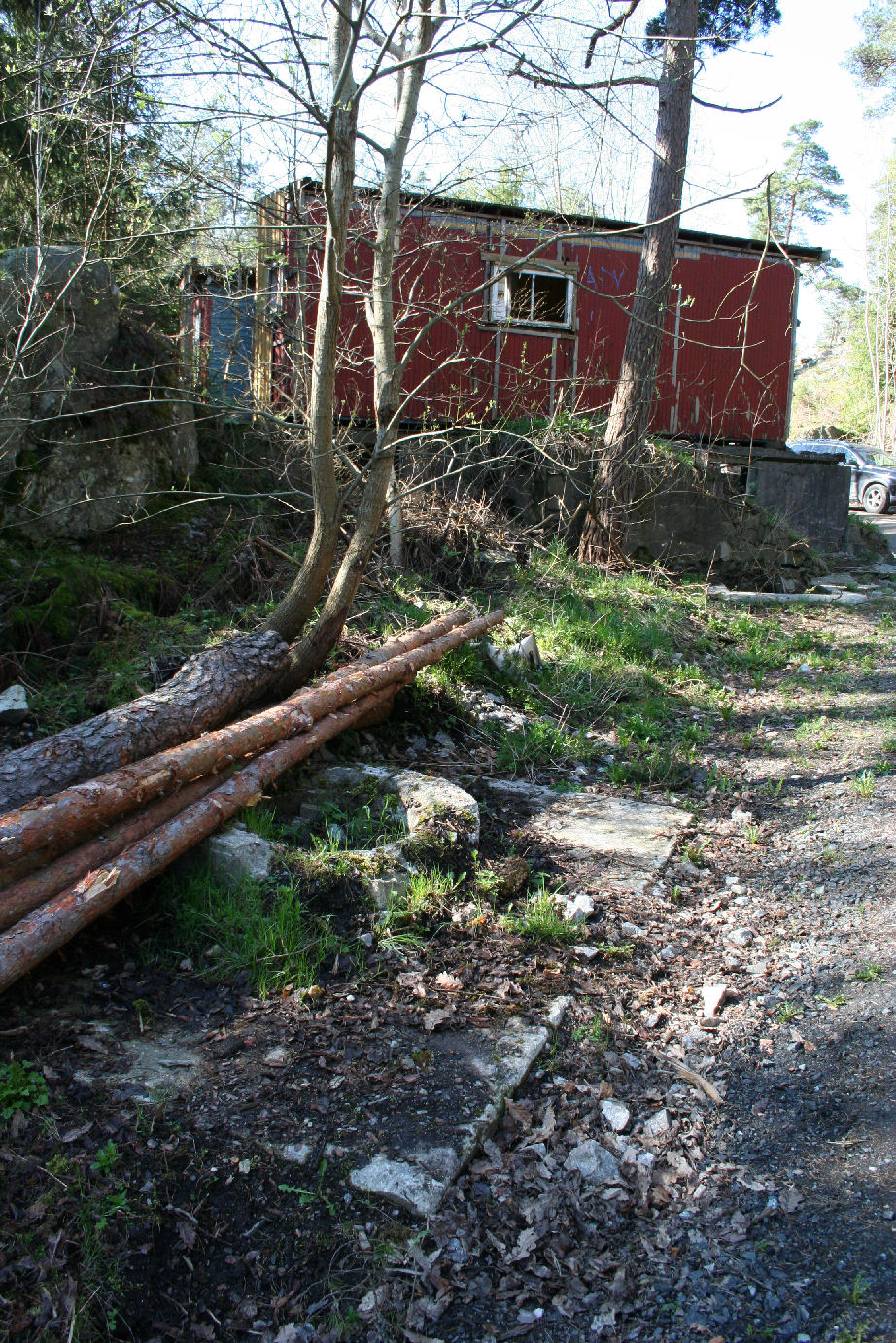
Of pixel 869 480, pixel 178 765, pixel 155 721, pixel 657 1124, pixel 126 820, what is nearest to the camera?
pixel 657 1124

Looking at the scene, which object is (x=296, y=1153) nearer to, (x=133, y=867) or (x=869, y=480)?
(x=133, y=867)

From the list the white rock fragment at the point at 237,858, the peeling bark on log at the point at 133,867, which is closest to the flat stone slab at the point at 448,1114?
the white rock fragment at the point at 237,858

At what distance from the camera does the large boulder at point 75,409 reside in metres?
6.44

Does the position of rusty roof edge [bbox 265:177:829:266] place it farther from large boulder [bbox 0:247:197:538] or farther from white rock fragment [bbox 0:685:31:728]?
white rock fragment [bbox 0:685:31:728]

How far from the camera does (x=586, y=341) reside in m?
13.3

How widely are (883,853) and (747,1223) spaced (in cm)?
230

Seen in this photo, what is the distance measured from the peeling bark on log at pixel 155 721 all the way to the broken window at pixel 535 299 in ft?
30.0

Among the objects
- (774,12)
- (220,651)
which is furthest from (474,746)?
(774,12)

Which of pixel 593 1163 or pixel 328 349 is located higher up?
pixel 328 349

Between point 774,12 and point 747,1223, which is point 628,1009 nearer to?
point 747,1223

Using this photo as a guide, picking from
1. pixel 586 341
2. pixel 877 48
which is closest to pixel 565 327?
pixel 586 341

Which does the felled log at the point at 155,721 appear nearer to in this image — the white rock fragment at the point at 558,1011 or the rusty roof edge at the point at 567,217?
the white rock fragment at the point at 558,1011

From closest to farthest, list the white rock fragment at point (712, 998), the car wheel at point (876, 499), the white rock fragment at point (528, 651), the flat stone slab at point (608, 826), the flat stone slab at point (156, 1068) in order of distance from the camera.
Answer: the flat stone slab at point (156, 1068)
the white rock fragment at point (712, 998)
the flat stone slab at point (608, 826)
the white rock fragment at point (528, 651)
the car wheel at point (876, 499)

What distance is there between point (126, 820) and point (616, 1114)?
81.1 inches
